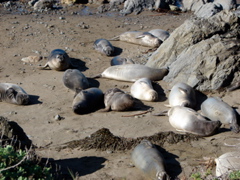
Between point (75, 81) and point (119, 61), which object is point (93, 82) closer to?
point (75, 81)

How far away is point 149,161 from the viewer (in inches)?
207

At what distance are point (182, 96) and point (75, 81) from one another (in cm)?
235

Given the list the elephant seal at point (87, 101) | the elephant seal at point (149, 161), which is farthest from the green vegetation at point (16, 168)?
the elephant seal at point (87, 101)

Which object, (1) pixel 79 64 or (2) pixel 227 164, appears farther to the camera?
(1) pixel 79 64


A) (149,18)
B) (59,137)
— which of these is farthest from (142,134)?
(149,18)

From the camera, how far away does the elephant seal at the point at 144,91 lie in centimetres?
798

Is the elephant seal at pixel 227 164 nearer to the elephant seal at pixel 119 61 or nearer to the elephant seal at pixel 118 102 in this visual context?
the elephant seal at pixel 118 102

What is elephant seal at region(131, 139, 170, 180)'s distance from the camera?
16.7ft

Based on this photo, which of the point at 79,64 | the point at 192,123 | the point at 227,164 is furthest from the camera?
the point at 79,64

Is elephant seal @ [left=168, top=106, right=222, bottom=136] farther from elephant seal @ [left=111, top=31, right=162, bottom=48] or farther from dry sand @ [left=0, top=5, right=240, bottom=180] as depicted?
elephant seal @ [left=111, top=31, right=162, bottom=48]

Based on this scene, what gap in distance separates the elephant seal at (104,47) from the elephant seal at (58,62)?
1.23 metres

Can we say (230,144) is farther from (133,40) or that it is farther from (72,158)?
(133,40)

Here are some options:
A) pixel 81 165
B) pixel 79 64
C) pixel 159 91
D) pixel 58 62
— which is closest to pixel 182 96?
pixel 159 91

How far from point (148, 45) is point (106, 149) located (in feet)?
18.8
